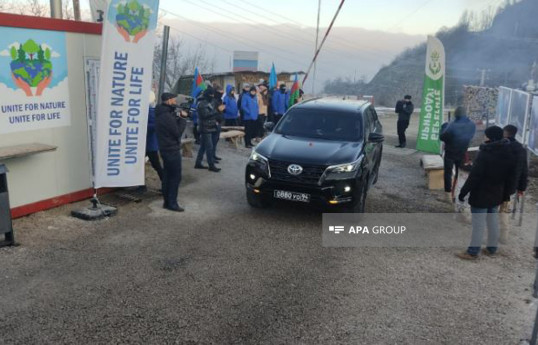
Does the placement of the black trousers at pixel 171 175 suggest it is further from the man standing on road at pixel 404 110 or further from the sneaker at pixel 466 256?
the man standing on road at pixel 404 110

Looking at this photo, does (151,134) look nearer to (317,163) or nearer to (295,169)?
(295,169)

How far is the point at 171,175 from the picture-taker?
752 cm

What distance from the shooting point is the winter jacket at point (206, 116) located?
10.4 metres

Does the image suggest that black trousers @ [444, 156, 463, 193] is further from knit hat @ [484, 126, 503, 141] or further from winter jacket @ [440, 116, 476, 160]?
knit hat @ [484, 126, 503, 141]

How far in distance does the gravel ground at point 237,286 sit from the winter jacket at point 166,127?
1203mm

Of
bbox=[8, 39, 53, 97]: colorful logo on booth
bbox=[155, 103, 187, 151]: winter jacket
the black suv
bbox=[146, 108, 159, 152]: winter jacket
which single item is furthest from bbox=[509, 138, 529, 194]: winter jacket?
bbox=[8, 39, 53, 97]: colorful logo on booth

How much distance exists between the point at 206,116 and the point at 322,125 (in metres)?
3.21

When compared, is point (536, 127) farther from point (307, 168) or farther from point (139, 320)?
Result: point (139, 320)

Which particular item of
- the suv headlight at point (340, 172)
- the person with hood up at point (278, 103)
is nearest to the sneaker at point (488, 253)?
the suv headlight at point (340, 172)

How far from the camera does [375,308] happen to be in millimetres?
4773

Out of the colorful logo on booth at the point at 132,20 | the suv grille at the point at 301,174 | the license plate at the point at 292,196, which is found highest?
the colorful logo on booth at the point at 132,20

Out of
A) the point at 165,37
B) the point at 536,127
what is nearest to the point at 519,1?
the point at 536,127

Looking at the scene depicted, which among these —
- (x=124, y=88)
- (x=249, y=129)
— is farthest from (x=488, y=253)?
(x=249, y=129)

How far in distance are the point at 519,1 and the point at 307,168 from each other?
96.9 meters
